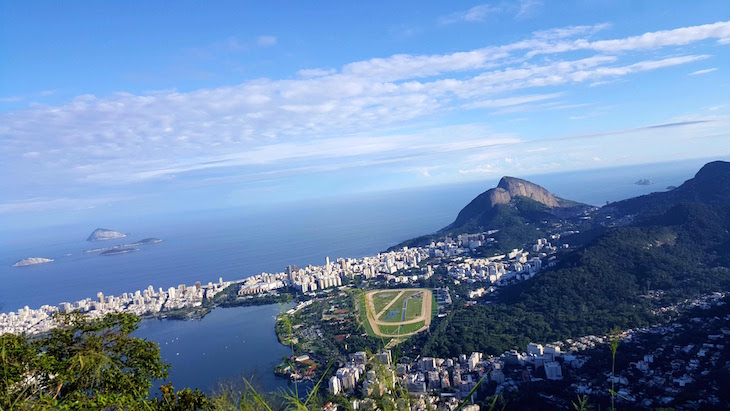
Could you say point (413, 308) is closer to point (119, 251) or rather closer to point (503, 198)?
point (503, 198)

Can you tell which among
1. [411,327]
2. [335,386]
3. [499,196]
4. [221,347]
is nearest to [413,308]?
[411,327]

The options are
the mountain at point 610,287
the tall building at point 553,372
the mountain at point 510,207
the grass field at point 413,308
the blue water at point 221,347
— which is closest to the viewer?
the tall building at point 553,372

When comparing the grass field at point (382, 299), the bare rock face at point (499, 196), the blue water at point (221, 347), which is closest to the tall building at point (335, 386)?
the blue water at point (221, 347)

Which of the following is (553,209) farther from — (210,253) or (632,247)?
(210,253)

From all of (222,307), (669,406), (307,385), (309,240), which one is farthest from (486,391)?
(309,240)

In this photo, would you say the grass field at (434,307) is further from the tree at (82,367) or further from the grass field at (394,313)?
Answer: the tree at (82,367)

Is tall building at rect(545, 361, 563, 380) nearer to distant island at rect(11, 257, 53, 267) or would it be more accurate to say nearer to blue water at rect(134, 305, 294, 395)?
blue water at rect(134, 305, 294, 395)

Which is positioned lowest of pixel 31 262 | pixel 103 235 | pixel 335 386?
pixel 335 386
